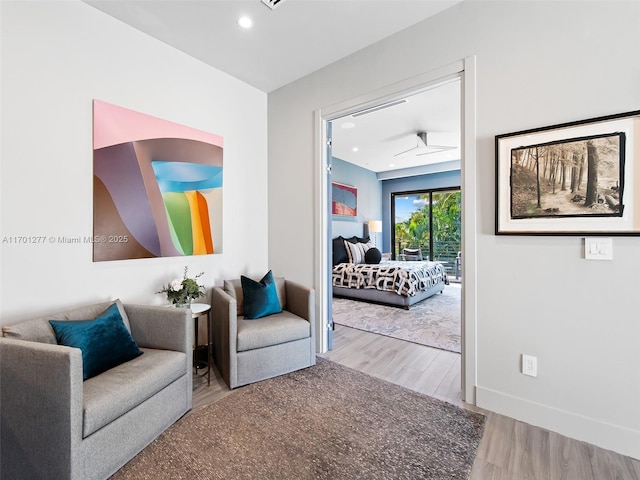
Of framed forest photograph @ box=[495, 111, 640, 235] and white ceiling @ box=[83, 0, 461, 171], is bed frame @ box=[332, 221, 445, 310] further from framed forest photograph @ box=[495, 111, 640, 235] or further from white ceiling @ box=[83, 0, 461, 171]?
white ceiling @ box=[83, 0, 461, 171]

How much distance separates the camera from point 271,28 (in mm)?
2355

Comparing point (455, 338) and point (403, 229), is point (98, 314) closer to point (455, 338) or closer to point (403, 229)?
point (455, 338)

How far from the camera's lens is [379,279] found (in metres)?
4.77

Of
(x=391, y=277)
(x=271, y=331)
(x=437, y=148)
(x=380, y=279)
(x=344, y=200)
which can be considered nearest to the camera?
(x=271, y=331)

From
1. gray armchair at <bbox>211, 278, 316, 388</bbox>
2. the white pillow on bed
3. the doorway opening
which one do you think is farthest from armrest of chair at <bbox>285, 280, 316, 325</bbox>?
the white pillow on bed

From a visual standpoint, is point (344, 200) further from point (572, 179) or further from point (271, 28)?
point (572, 179)

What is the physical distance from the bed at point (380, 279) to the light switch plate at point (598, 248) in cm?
289

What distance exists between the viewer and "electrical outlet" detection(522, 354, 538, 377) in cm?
182

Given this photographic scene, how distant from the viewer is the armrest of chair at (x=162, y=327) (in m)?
1.92

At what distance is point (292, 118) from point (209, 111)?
86 cm

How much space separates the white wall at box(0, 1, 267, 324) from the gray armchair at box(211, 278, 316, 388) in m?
0.63

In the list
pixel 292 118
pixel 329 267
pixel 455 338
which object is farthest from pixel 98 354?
pixel 455 338

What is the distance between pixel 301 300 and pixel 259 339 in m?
0.56

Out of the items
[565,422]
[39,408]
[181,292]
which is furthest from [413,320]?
[39,408]
